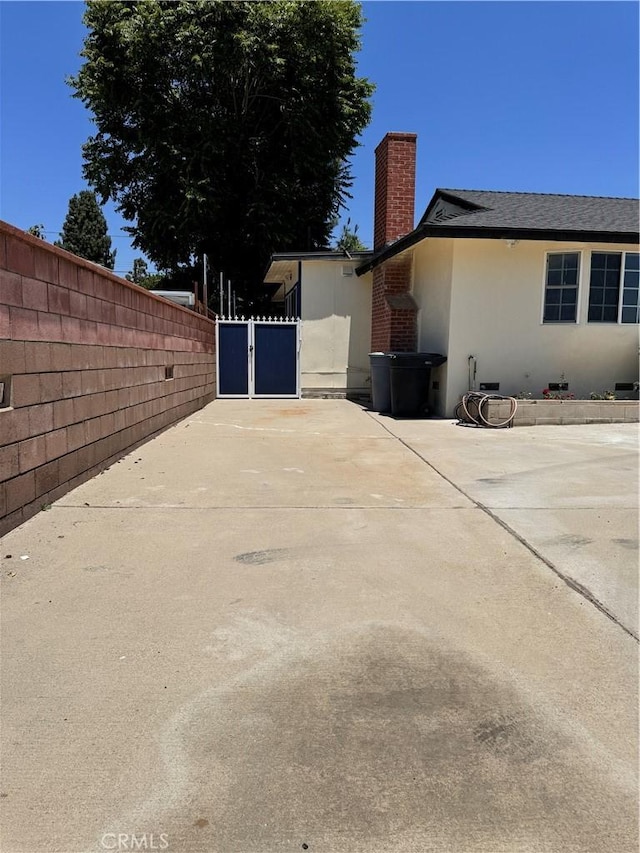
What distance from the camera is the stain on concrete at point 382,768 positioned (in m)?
1.80

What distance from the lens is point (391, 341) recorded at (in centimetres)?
1360

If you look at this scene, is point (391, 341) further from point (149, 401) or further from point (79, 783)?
point (79, 783)

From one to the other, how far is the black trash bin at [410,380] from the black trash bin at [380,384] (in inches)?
18.1

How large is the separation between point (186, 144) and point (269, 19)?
5.04 meters

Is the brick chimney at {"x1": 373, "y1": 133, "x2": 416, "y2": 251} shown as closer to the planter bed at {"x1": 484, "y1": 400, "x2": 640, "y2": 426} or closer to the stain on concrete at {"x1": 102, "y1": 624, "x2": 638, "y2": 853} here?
the planter bed at {"x1": 484, "y1": 400, "x2": 640, "y2": 426}

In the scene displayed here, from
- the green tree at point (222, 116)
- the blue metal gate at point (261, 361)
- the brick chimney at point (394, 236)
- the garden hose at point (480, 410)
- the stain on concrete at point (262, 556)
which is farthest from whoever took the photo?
the green tree at point (222, 116)

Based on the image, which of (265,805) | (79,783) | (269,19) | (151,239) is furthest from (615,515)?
(151,239)

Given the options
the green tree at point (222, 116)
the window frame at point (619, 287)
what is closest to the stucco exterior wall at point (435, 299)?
the window frame at point (619, 287)

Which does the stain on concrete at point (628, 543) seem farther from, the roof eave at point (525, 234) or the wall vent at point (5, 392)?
the roof eave at point (525, 234)

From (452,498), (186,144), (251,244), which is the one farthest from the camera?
(251,244)

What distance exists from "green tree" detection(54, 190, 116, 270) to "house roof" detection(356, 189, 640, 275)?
34.4 meters

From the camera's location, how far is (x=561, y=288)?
11352mm

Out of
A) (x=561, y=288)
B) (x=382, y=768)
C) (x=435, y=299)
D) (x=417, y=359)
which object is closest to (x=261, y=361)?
(x=435, y=299)

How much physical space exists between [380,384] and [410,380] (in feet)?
3.84
